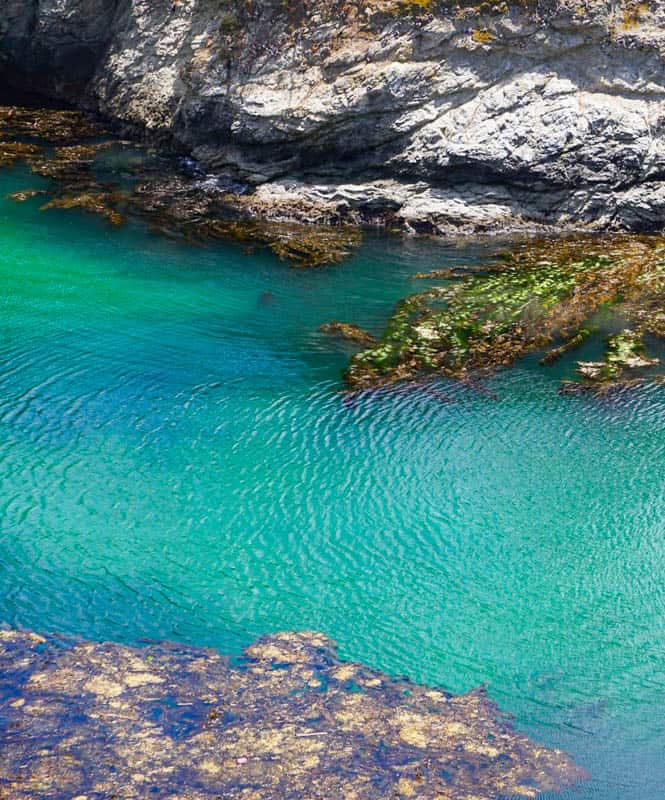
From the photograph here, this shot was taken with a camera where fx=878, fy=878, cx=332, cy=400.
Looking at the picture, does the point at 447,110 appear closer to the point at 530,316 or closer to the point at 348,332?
the point at 530,316

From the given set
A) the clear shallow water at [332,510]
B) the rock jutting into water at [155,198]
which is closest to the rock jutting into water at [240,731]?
the clear shallow water at [332,510]

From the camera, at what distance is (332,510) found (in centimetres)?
983

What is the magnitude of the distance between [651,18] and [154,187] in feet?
37.3

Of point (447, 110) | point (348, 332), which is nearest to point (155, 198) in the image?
point (447, 110)

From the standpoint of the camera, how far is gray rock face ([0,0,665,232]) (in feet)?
59.7

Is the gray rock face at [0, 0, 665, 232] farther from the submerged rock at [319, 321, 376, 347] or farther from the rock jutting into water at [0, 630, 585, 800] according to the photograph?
the rock jutting into water at [0, 630, 585, 800]

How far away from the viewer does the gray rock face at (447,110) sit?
59.7ft

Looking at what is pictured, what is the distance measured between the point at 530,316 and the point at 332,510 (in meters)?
6.18

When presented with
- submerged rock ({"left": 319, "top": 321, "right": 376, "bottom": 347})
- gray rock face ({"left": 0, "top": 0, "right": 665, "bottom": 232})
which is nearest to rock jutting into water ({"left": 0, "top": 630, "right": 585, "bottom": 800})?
submerged rock ({"left": 319, "top": 321, "right": 376, "bottom": 347})

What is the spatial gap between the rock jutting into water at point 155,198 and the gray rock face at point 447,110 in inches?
36.2

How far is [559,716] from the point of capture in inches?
281

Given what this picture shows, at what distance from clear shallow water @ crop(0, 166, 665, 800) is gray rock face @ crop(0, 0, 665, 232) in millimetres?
5359

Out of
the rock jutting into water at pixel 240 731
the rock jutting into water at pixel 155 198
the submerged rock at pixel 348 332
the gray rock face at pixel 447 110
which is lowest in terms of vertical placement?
the rock jutting into water at pixel 240 731

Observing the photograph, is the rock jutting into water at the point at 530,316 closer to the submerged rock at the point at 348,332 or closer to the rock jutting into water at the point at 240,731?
the submerged rock at the point at 348,332
